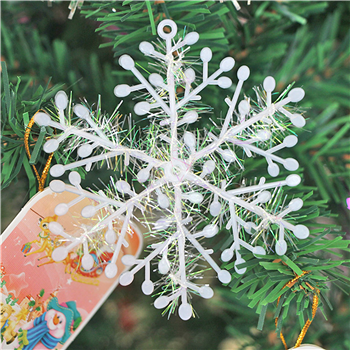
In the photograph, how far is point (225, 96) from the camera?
304 millimetres

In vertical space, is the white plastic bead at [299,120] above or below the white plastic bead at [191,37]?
below

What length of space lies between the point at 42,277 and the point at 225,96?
25 centimetres

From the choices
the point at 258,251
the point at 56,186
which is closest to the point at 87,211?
the point at 56,186

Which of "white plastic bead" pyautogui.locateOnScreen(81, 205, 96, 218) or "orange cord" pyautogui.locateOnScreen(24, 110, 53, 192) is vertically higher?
"orange cord" pyautogui.locateOnScreen(24, 110, 53, 192)

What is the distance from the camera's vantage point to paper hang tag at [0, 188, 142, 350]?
25cm

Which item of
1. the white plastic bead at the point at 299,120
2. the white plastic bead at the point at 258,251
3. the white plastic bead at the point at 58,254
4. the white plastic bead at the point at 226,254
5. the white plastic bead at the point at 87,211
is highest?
the white plastic bead at the point at 299,120

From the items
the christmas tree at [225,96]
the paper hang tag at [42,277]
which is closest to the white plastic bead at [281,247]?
the christmas tree at [225,96]

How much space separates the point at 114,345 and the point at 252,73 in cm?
34

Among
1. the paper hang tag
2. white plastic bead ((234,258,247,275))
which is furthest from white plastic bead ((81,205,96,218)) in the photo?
white plastic bead ((234,258,247,275))

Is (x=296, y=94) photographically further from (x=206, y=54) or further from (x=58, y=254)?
(x=58, y=254)

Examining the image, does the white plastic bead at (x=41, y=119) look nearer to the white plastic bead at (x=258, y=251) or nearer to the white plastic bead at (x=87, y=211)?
the white plastic bead at (x=87, y=211)

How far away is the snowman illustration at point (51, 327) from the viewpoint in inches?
10.6

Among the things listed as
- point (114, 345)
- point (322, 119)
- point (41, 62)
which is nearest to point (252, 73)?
point (322, 119)

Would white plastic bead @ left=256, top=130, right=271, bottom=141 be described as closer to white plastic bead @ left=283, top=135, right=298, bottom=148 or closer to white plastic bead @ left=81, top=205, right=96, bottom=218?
white plastic bead @ left=283, top=135, right=298, bottom=148
